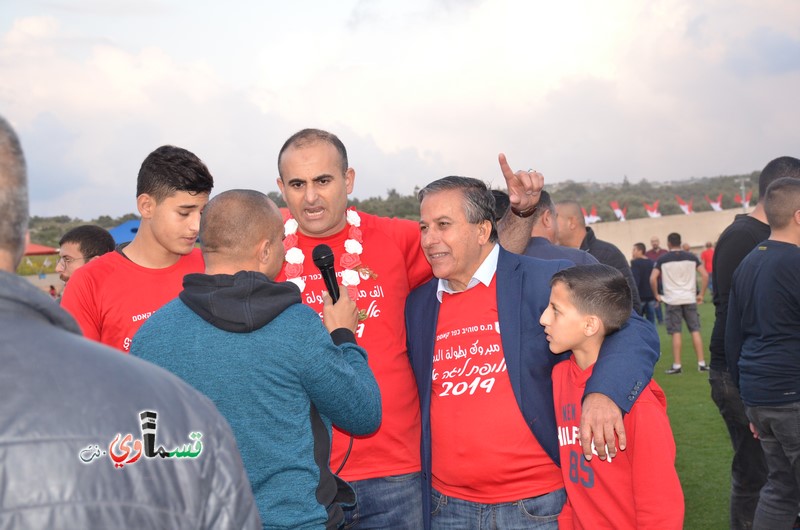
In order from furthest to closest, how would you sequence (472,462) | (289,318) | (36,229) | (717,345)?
(36,229)
(717,345)
(472,462)
(289,318)

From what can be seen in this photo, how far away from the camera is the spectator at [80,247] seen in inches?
220

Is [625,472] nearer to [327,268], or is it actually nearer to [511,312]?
[511,312]

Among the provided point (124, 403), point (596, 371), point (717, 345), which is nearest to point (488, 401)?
point (596, 371)

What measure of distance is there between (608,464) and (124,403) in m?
2.42

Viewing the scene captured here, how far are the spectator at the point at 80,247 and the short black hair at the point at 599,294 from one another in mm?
3660

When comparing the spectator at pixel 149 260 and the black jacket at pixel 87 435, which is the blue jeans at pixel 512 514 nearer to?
the spectator at pixel 149 260

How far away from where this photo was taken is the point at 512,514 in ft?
10.8

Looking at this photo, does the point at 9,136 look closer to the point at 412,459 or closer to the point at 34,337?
the point at 34,337

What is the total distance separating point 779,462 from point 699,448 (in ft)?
12.0

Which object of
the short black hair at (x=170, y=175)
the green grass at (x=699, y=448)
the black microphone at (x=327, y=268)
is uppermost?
the short black hair at (x=170, y=175)

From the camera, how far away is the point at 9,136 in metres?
1.30

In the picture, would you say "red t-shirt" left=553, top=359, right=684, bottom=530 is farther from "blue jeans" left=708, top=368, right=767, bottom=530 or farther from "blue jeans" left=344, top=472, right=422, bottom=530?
"blue jeans" left=708, top=368, right=767, bottom=530

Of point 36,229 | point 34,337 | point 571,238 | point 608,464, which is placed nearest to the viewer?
point 34,337

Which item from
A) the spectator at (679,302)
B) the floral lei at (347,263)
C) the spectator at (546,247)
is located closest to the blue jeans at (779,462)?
the spectator at (546,247)
